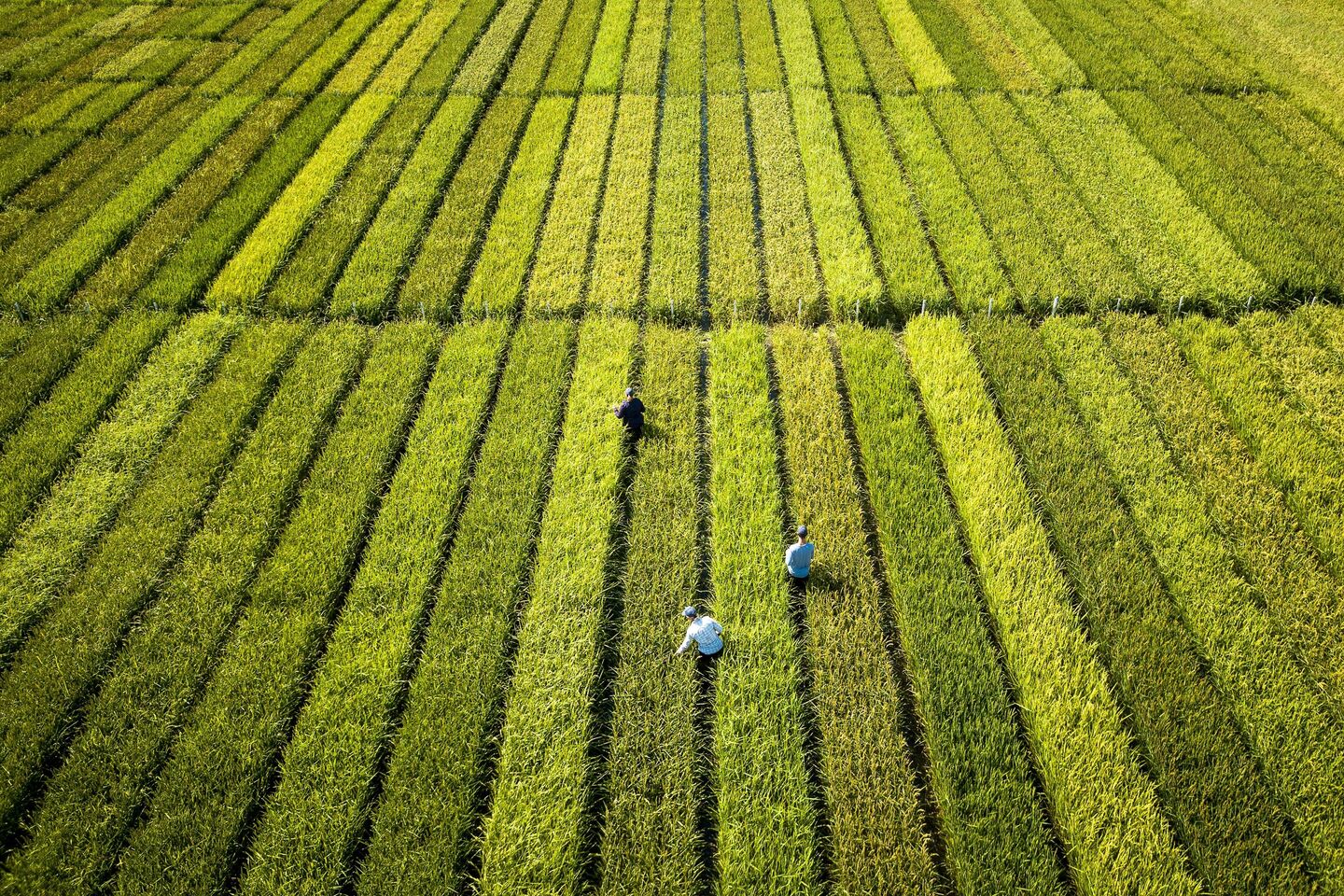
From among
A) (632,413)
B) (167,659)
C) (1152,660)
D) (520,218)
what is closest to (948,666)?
(1152,660)

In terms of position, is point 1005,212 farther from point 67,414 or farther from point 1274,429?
point 67,414

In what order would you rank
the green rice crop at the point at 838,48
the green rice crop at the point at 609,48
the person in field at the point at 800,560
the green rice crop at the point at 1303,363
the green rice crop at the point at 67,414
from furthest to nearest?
1. the green rice crop at the point at 609,48
2. the green rice crop at the point at 838,48
3. the green rice crop at the point at 1303,363
4. the green rice crop at the point at 67,414
5. the person in field at the point at 800,560

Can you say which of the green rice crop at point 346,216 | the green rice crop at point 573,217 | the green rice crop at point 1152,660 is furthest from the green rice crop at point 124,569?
the green rice crop at point 1152,660

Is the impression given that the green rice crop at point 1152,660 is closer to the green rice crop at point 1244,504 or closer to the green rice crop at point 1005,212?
the green rice crop at point 1244,504

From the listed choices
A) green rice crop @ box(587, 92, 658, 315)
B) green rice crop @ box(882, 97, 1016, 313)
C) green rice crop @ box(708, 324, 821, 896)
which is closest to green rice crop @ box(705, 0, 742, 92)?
green rice crop @ box(587, 92, 658, 315)

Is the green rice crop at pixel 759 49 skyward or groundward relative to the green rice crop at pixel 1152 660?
skyward

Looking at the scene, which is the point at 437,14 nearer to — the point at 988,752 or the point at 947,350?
the point at 947,350

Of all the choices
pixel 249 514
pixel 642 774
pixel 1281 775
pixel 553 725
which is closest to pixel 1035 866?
pixel 1281 775

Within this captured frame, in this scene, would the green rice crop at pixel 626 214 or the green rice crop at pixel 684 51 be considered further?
the green rice crop at pixel 684 51
